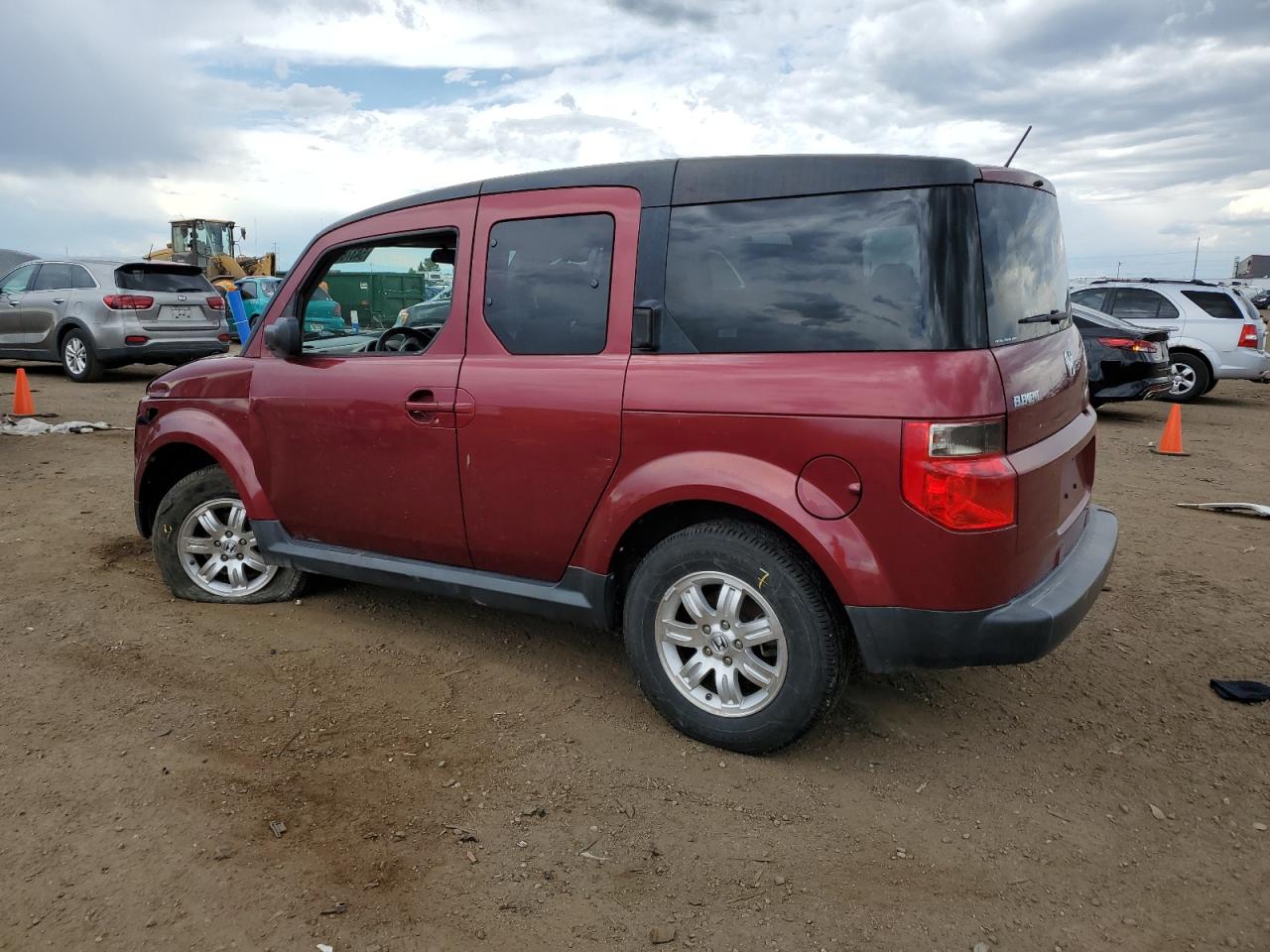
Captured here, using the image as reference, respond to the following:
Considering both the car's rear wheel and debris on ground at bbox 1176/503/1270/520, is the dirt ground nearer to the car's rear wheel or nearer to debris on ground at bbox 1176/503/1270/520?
debris on ground at bbox 1176/503/1270/520

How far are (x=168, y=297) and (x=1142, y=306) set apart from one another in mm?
13455

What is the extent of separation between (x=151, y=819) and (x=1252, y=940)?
300 centimetres

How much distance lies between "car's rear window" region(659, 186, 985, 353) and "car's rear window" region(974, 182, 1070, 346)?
0.28 feet

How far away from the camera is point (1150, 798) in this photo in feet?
9.96

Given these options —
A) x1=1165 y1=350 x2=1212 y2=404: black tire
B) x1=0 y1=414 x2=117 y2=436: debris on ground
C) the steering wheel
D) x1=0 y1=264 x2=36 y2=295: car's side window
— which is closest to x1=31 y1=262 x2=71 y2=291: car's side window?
x1=0 y1=264 x2=36 y2=295: car's side window

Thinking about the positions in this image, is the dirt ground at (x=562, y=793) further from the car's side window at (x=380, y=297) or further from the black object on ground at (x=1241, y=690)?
the car's side window at (x=380, y=297)

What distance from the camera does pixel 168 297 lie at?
1282 centimetres

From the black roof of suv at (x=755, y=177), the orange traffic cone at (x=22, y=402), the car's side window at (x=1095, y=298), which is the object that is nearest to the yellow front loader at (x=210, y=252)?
the orange traffic cone at (x=22, y=402)

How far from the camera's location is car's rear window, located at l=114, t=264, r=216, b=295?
41.8ft

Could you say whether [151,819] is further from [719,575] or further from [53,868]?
[719,575]

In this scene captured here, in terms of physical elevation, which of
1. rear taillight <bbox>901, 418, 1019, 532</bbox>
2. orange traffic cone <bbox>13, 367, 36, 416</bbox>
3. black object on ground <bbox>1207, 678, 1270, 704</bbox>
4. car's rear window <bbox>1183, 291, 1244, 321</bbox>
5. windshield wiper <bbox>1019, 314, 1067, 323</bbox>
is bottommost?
black object on ground <bbox>1207, 678, 1270, 704</bbox>

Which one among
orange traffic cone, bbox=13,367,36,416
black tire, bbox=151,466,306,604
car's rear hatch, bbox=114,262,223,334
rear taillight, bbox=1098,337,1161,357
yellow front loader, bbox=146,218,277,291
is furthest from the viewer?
yellow front loader, bbox=146,218,277,291

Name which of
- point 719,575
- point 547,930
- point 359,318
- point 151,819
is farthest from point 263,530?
point 547,930

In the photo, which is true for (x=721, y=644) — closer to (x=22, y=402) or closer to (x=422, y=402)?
(x=422, y=402)
